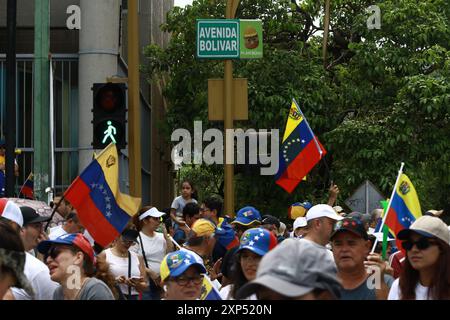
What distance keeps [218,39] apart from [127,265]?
250 inches

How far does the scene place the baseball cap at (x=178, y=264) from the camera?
22.7 ft

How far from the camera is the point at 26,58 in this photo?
2231cm

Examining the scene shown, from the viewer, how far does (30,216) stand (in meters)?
8.54

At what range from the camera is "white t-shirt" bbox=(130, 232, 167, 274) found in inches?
448

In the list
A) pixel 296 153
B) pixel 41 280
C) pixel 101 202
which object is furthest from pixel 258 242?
pixel 296 153

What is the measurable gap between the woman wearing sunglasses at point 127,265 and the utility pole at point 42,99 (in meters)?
4.86

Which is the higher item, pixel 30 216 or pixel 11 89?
pixel 11 89

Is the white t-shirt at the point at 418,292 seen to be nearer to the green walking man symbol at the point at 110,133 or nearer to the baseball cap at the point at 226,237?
the baseball cap at the point at 226,237

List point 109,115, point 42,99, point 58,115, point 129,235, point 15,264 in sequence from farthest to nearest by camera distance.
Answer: point 58,115
point 42,99
point 109,115
point 129,235
point 15,264

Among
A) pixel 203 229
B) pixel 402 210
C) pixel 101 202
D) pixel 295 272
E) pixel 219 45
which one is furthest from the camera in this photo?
pixel 219 45

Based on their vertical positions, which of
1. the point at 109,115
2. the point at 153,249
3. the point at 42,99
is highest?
the point at 42,99

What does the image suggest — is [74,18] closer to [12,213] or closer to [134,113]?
[134,113]

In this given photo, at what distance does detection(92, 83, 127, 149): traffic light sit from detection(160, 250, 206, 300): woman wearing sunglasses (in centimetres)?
611
